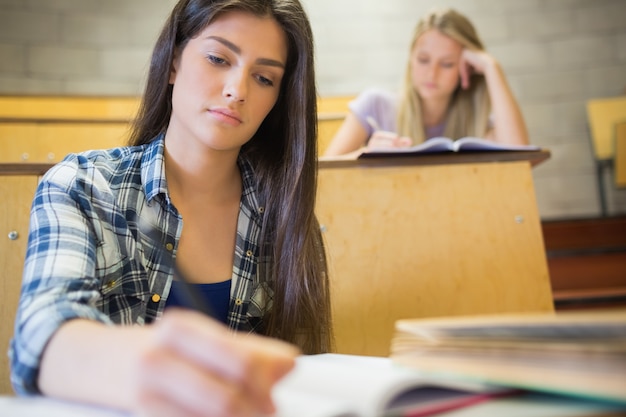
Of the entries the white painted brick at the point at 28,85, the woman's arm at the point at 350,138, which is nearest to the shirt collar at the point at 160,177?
the woman's arm at the point at 350,138

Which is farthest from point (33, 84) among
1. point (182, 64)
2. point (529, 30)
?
point (529, 30)

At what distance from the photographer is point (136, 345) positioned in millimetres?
373

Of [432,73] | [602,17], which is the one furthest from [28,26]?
[602,17]

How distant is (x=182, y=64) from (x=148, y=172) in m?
0.20

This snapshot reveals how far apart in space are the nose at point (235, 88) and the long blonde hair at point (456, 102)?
1.05 metres

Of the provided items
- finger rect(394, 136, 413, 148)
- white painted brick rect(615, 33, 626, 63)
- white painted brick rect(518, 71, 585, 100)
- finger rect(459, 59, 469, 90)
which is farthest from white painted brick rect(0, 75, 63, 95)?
white painted brick rect(615, 33, 626, 63)

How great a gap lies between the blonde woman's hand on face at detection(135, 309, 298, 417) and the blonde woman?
4.71 ft

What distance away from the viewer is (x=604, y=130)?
3203 millimetres

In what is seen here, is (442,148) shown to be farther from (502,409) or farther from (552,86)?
(552,86)

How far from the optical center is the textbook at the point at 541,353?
314 millimetres

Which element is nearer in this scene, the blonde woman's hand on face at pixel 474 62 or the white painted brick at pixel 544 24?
the blonde woman's hand on face at pixel 474 62

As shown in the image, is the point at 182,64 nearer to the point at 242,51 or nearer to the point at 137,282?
the point at 242,51

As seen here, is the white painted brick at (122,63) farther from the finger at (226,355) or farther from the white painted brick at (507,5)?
the finger at (226,355)

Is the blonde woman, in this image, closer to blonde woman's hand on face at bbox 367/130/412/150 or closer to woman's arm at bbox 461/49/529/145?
woman's arm at bbox 461/49/529/145
